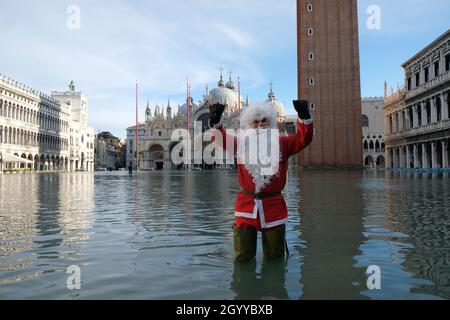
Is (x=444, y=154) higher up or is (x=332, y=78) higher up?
(x=332, y=78)

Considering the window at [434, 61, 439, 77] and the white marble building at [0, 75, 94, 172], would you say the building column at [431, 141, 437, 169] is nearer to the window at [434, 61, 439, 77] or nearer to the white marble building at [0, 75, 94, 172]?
the window at [434, 61, 439, 77]

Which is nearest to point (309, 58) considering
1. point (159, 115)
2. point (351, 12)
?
point (351, 12)

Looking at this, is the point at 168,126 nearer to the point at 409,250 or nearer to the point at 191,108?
the point at 191,108

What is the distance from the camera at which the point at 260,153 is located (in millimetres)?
4355

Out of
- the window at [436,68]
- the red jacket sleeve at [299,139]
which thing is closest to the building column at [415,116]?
the window at [436,68]

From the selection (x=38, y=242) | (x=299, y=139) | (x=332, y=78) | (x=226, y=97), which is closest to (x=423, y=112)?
(x=332, y=78)

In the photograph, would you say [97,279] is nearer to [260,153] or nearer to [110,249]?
[110,249]

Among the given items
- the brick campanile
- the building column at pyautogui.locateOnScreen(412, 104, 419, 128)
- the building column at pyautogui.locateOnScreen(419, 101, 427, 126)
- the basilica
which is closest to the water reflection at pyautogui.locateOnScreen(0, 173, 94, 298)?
the building column at pyautogui.locateOnScreen(419, 101, 427, 126)

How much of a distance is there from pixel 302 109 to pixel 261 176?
784 millimetres

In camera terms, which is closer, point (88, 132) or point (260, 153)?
point (260, 153)

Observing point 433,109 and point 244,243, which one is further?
point 433,109

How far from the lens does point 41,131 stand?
208 ft

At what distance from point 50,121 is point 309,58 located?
140 ft
